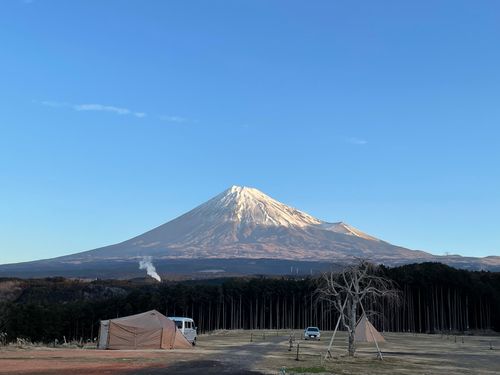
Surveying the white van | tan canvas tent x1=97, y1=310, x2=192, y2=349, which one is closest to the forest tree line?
the white van

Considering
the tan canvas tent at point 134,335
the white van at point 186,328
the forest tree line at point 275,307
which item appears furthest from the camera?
the forest tree line at point 275,307

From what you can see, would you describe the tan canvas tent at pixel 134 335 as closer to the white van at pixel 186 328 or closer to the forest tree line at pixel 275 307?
the white van at pixel 186 328

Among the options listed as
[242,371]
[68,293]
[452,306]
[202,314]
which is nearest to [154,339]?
[242,371]

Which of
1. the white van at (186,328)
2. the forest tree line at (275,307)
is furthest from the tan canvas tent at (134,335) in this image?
the forest tree line at (275,307)

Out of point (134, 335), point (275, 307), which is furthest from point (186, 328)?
point (275, 307)

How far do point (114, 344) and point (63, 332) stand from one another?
45999 mm

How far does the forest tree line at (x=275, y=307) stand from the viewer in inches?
3108

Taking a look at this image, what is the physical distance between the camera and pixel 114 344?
3631cm

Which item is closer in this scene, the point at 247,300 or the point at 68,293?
the point at 247,300

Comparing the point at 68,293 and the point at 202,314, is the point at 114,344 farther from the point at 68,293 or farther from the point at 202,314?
the point at 68,293

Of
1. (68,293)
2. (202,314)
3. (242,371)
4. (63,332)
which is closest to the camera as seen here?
(242,371)

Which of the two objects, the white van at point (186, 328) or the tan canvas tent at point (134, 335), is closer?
the tan canvas tent at point (134, 335)

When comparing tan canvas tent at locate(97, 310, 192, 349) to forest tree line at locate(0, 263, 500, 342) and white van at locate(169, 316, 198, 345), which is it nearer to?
white van at locate(169, 316, 198, 345)

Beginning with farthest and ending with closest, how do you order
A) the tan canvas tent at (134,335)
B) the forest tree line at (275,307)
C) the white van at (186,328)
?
the forest tree line at (275,307)
the white van at (186,328)
the tan canvas tent at (134,335)
